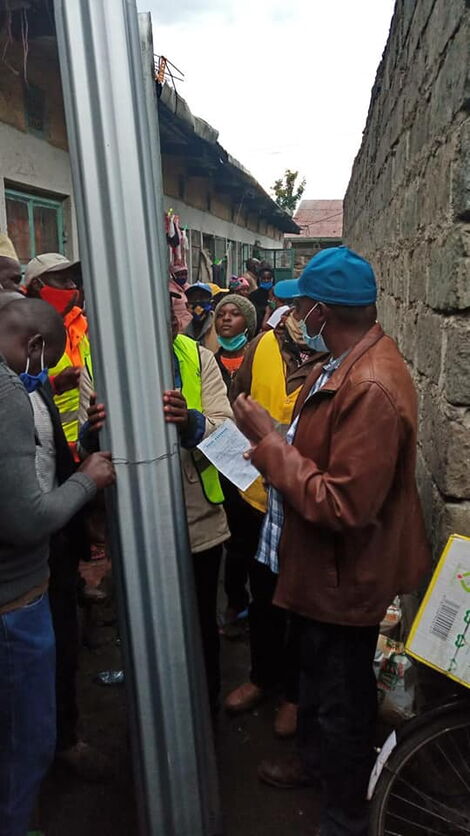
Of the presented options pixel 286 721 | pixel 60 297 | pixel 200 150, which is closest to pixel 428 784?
pixel 286 721

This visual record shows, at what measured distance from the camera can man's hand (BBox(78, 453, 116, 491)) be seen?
69.4 inches

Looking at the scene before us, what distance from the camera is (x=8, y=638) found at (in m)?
1.76

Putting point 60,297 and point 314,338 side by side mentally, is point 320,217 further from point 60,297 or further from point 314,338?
point 314,338

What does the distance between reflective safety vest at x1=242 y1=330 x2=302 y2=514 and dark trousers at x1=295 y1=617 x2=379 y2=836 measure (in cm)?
89

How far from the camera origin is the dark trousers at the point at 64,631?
2.50 metres

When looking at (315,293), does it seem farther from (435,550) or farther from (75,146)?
(435,550)

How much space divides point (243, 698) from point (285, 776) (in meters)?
0.49

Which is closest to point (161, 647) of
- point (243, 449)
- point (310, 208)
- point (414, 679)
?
point (243, 449)

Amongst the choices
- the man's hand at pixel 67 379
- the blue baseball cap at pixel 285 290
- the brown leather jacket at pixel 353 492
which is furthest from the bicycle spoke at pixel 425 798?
the blue baseball cap at pixel 285 290

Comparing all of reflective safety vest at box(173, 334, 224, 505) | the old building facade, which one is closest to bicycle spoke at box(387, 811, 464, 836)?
reflective safety vest at box(173, 334, 224, 505)

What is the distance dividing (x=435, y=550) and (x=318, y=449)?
657mm

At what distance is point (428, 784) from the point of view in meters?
2.14

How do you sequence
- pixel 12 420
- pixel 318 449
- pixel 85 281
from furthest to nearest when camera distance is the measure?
pixel 318 449 → pixel 85 281 → pixel 12 420

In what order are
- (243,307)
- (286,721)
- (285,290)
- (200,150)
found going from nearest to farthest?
1. (286,721)
2. (243,307)
3. (285,290)
4. (200,150)
